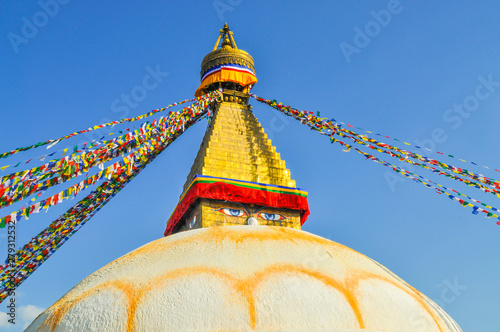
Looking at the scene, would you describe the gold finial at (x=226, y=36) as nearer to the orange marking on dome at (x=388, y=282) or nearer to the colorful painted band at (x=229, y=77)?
the colorful painted band at (x=229, y=77)

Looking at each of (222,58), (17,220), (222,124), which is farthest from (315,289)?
(222,58)

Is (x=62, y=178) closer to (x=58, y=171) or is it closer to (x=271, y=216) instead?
(x=58, y=171)

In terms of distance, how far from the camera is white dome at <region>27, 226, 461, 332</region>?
3.06 m

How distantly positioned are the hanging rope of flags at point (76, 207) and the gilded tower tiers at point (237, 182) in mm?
1213

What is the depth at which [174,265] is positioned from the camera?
11.4ft

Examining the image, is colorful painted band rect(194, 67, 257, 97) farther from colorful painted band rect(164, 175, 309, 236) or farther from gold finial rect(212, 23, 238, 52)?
colorful painted band rect(164, 175, 309, 236)

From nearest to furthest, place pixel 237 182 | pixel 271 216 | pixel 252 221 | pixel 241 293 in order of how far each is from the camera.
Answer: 1. pixel 241 293
2. pixel 252 221
3. pixel 237 182
4. pixel 271 216

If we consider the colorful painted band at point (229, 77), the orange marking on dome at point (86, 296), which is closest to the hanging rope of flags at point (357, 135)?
the colorful painted band at point (229, 77)

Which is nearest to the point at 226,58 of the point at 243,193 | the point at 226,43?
the point at 226,43

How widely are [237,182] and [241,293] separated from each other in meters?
6.30

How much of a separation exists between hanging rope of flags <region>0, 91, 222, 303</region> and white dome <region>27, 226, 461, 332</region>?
2.18m

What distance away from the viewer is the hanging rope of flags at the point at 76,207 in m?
6.38

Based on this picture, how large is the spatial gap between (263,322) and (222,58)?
10.3m

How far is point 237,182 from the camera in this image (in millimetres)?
9453
